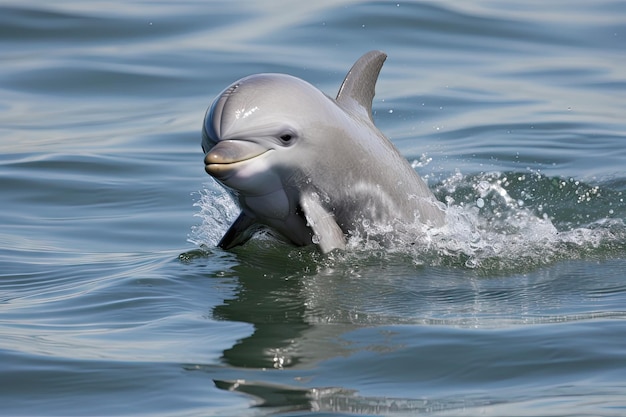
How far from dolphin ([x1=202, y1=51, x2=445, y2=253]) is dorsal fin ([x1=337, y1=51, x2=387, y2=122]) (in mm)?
194

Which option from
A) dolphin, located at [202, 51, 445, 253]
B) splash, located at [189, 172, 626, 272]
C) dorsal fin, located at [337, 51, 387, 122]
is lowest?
splash, located at [189, 172, 626, 272]

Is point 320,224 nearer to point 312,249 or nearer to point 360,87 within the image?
point 312,249

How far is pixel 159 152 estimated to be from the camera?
13711 mm

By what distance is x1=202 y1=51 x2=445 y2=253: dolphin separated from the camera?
7.53 meters

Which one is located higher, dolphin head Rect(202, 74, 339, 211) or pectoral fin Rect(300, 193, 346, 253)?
dolphin head Rect(202, 74, 339, 211)

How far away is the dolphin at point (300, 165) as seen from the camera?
7.53 metres

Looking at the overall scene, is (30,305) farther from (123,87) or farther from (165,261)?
(123,87)

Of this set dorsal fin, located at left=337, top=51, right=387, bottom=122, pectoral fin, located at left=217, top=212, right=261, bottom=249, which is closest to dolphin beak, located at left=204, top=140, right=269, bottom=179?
pectoral fin, located at left=217, top=212, right=261, bottom=249

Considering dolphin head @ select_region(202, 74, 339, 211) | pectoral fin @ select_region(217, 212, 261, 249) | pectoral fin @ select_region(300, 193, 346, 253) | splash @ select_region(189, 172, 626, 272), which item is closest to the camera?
dolphin head @ select_region(202, 74, 339, 211)

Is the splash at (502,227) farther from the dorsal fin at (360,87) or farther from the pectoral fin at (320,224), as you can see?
the dorsal fin at (360,87)

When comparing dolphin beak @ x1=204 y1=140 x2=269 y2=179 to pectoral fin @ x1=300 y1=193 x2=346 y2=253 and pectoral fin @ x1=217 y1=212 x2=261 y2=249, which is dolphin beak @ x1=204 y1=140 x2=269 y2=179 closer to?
pectoral fin @ x1=300 y1=193 x2=346 y2=253

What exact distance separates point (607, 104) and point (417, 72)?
2.77 m

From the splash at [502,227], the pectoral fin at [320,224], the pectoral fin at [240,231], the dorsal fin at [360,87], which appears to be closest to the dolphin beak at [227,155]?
the pectoral fin at [320,224]

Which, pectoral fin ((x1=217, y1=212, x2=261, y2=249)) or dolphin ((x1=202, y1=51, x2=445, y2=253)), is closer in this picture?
dolphin ((x1=202, y1=51, x2=445, y2=253))
